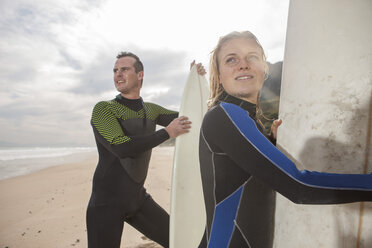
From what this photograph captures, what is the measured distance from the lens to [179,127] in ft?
7.09

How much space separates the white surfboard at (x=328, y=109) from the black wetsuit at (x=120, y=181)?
143 cm

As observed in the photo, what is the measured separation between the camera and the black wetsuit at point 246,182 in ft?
2.38

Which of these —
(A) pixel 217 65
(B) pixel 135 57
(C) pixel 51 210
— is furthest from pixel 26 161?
(A) pixel 217 65

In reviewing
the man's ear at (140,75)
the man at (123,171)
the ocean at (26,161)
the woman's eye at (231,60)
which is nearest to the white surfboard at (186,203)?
the man at (123,171)

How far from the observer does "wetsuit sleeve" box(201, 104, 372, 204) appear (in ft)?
2.34

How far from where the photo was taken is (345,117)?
2.80 feet

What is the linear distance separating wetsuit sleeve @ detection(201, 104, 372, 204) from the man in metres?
1.29

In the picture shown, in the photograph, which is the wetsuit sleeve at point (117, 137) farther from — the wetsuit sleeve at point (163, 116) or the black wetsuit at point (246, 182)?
the black wetsuit at point (246, 182)

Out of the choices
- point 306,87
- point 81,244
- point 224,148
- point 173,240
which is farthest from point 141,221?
point 81,244

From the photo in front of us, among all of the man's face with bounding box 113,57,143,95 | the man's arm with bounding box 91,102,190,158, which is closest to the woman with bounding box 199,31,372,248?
the man's arm with bounding box 91,102,190,158

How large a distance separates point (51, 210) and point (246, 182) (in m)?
6.63

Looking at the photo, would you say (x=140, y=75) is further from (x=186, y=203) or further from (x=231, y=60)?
(x=231, y=60)

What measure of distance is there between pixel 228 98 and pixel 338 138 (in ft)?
1.49

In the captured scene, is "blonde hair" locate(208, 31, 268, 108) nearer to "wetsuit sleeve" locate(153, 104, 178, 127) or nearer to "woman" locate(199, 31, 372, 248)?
"woman" locate(199, 31, 372, 248)
